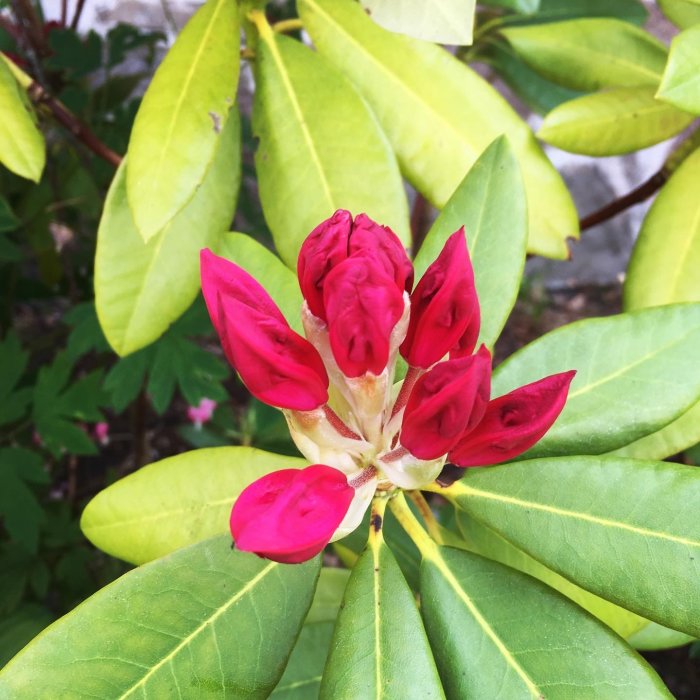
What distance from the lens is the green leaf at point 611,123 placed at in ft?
3.08

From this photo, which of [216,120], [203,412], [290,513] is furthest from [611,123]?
[203,412]

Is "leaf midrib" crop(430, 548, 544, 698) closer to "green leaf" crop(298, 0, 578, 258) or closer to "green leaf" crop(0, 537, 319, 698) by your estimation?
"green leaf" crop(0, 537, 319, 698)

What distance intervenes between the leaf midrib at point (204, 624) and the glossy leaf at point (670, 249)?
23.3 inches

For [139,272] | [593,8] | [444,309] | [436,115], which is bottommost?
[444,309]

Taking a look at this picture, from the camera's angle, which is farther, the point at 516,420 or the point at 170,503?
the point at 170,503

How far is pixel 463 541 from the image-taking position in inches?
34.8

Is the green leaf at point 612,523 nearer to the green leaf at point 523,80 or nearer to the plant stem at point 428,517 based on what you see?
the plant stem at point 428,517

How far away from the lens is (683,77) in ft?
2.39

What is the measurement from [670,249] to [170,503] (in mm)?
695

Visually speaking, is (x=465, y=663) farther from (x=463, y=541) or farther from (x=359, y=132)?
(x=359, y=132)

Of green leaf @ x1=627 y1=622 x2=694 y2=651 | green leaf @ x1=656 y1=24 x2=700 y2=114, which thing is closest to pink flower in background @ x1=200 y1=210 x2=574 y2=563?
green leaf @ x1=656 y1=24 x2=700 y2=114

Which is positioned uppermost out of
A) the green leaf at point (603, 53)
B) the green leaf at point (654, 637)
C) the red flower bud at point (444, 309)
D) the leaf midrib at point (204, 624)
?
the green leaf at point (603, 53)

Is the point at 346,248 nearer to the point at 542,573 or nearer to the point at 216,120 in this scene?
the point at 216,120

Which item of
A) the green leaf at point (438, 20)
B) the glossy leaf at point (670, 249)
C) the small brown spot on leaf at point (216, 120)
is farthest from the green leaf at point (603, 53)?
the small brown spot on leaf at point (216, 120)
